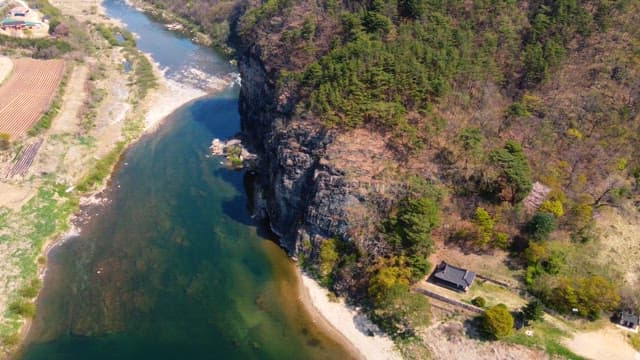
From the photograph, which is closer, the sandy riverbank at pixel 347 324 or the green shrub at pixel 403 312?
the green shrub at pixel 403 312

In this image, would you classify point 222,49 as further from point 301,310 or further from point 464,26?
point 301,310

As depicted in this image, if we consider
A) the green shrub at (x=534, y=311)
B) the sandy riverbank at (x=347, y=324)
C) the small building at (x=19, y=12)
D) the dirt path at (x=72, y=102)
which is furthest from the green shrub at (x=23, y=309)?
the small building at (x=19, y=12)

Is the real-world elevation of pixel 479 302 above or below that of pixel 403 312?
above

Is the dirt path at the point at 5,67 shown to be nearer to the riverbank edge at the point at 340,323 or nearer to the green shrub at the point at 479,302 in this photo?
the riverbank edge at the point at 340,323

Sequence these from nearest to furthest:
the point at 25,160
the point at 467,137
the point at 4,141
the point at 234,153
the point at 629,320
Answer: the point at 629,320 < the point at 467,137 < the point at 25,160 < the point at 4,141 < the point at 234,153

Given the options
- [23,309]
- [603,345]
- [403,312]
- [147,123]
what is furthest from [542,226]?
[147,123]

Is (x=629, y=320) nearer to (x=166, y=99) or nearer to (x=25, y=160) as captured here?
(x=25, y=160)

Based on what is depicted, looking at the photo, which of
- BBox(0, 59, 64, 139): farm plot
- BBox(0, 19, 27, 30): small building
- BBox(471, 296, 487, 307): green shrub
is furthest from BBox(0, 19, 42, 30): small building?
BBox(471, 296, 487, 307): green shrub
